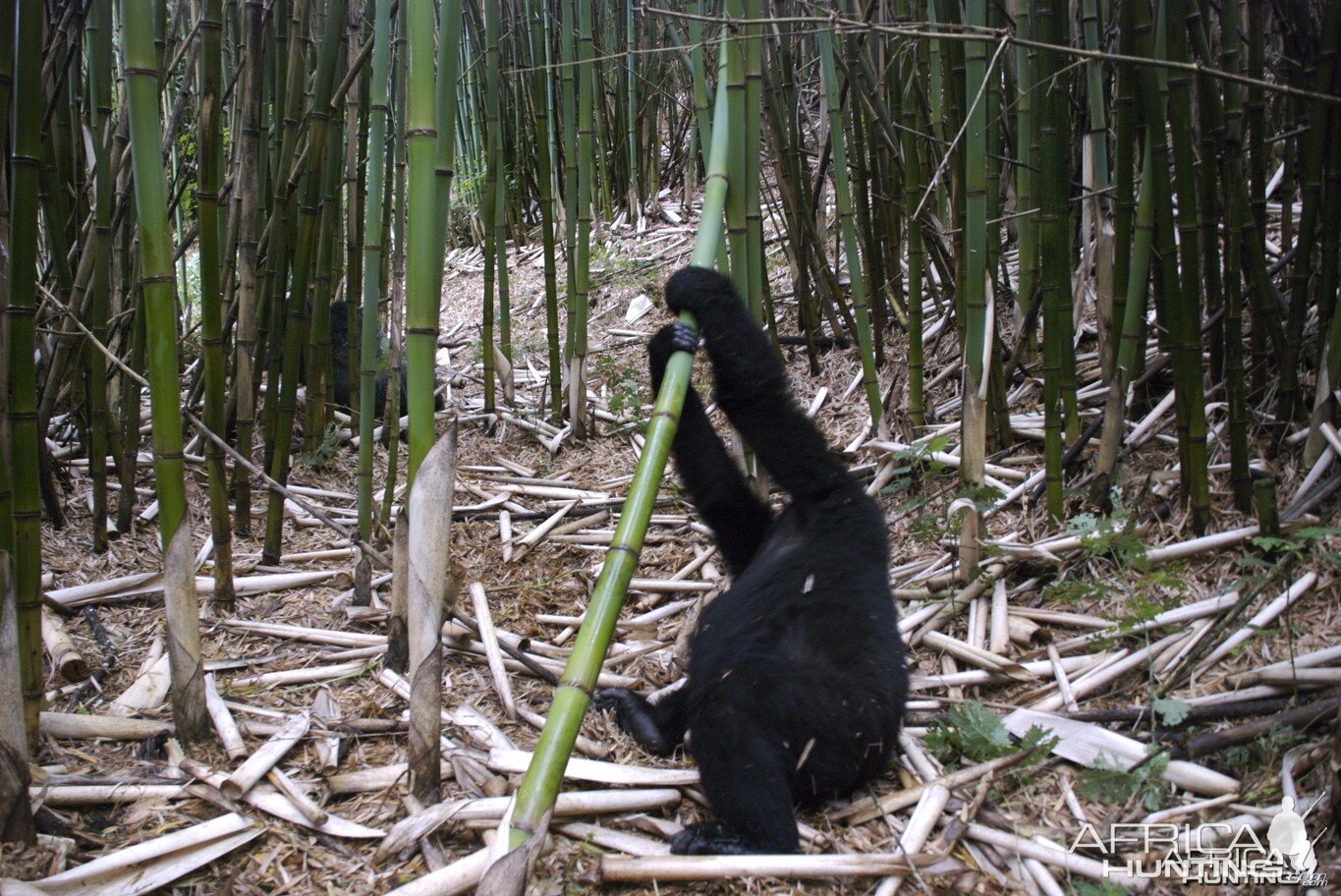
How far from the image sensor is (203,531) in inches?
157

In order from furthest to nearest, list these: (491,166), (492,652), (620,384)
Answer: (620,384), (491,166), (492,652)

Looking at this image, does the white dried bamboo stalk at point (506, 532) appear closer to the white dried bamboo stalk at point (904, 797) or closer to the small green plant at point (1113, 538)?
the white dried bamboo stalk at point (904, 797)

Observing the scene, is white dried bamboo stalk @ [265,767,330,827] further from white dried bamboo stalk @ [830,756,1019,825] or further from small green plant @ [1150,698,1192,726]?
small green plant @ [1150,698,1192,726]

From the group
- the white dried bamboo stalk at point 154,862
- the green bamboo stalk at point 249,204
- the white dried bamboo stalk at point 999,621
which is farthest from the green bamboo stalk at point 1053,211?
the white dried bamboo stalk at point 154,862

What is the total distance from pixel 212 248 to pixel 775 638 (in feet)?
6.40

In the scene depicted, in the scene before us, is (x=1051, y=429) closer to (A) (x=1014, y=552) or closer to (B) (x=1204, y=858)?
(A) (x=1014, y=552)

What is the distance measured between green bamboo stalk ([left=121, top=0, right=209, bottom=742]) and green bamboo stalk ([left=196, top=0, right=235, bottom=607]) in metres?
0.51

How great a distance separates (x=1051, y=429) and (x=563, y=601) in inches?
73.7

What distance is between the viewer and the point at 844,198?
12.3 ft

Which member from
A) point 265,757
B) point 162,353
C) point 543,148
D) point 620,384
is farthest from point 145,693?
point 620,384

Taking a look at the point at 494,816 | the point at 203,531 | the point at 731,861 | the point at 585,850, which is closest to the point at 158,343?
the point at 494,816

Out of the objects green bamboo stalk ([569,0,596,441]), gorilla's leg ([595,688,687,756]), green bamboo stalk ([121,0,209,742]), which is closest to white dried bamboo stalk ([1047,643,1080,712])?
gorilla's leg ([595,688,687,756])

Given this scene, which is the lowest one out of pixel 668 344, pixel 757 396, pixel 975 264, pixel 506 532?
pixel 506 532

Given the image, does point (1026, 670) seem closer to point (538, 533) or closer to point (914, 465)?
point (914, 465)
